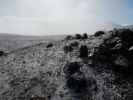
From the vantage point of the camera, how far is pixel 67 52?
19.7 m

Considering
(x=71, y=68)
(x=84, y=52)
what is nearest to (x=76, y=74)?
(x=71, y=68)

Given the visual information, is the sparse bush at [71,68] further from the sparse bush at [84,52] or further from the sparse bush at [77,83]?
the sparse bush at [84,52]

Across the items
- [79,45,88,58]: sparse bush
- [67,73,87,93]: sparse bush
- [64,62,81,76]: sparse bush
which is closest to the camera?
[67,73,87,93]: sparse bush

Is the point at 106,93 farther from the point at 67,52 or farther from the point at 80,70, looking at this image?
the point at 67,52

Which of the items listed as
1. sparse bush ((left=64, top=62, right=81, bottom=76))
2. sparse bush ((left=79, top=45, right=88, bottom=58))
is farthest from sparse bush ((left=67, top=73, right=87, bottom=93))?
sparse bush ((left=79, top=45, right=88, bottom=58))

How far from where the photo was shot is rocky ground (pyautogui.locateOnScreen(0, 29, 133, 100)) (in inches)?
522

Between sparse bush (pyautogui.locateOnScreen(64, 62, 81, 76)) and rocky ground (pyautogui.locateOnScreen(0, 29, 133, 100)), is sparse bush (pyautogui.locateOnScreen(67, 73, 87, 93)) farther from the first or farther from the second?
sparse bush (pyautogui.locateOnScreen(64, 62, 81, 76))

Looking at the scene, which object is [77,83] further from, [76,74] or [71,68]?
[71,68]

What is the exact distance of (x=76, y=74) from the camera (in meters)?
15.0

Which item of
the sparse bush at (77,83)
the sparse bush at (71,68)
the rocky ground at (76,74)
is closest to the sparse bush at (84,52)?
the rocky ground at (76,74)

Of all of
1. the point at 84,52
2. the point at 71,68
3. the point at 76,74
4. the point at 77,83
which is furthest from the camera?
the point at 84,52

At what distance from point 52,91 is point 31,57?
26.7 ft

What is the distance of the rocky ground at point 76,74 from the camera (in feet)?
43.5

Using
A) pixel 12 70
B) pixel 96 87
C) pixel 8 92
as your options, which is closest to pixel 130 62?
pixel 96 87
